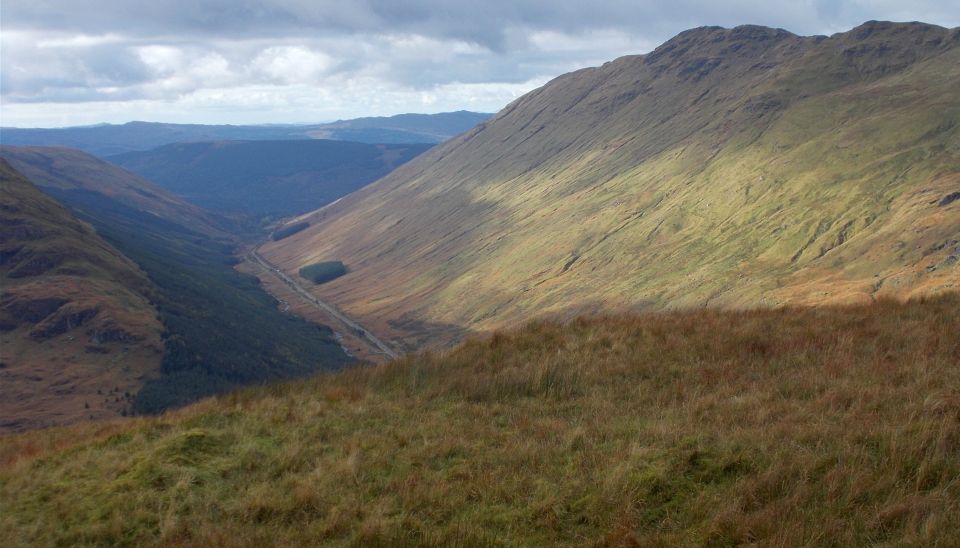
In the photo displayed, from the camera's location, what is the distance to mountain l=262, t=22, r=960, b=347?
83.3 metres

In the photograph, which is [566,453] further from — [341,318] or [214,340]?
[341,318]

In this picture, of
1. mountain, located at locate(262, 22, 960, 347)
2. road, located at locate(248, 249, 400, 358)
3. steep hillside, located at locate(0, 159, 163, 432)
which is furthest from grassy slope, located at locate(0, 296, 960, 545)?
road, located at locate(248, 249, 400, 358)

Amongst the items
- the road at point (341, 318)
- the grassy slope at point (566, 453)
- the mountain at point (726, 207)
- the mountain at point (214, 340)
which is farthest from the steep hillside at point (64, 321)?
the grassy slope at point (566, 453)

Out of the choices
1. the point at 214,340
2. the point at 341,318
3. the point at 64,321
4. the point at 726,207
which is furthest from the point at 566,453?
the point at 341,318

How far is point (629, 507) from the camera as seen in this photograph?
7.87 m

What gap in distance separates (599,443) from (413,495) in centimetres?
297

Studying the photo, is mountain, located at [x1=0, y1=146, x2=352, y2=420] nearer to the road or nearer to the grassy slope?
the road

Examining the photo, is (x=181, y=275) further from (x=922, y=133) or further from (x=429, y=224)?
(x=922, y=133)

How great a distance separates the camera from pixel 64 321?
287ft

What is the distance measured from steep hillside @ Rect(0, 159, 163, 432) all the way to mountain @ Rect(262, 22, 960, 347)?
4571 cm

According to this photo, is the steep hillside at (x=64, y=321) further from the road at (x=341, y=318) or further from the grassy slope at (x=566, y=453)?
the grassy slope at (x=566, y=453)

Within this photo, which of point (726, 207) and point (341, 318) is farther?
point (341, 318)

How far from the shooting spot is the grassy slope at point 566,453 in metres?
7.73

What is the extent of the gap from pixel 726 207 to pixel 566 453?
11336cm
